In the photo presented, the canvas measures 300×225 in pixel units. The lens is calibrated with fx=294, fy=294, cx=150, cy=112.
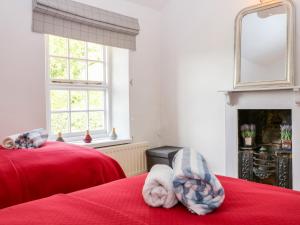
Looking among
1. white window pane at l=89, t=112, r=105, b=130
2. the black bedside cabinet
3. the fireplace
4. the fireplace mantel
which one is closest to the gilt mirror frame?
the fireplace mantel

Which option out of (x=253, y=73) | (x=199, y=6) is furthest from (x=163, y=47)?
(x=253, y=73)

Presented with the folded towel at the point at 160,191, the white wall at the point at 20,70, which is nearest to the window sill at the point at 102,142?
the white wall at the point at 20,70

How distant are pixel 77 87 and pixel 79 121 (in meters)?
0.41

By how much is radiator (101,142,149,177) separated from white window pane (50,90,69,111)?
2.23 ft

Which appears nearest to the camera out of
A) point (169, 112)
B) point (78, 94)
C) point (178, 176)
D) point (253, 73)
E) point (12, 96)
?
point (178, 176)

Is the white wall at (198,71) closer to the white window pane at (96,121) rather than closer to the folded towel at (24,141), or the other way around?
the white window pane at (96,121)

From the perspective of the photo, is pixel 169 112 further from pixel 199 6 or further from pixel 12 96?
pixel 12 96

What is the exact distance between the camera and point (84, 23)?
327 cm

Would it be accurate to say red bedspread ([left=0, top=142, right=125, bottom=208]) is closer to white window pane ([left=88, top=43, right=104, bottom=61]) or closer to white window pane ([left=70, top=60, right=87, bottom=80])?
white window pane ([left=70, top=60, right=87, bottom=80])

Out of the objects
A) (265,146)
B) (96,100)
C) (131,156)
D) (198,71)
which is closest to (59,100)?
(96,100)

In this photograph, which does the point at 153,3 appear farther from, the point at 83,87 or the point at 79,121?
the point at 79,121

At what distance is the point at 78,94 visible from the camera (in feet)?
11.6

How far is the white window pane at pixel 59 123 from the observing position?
3.30 meters

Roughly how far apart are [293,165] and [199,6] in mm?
2241
